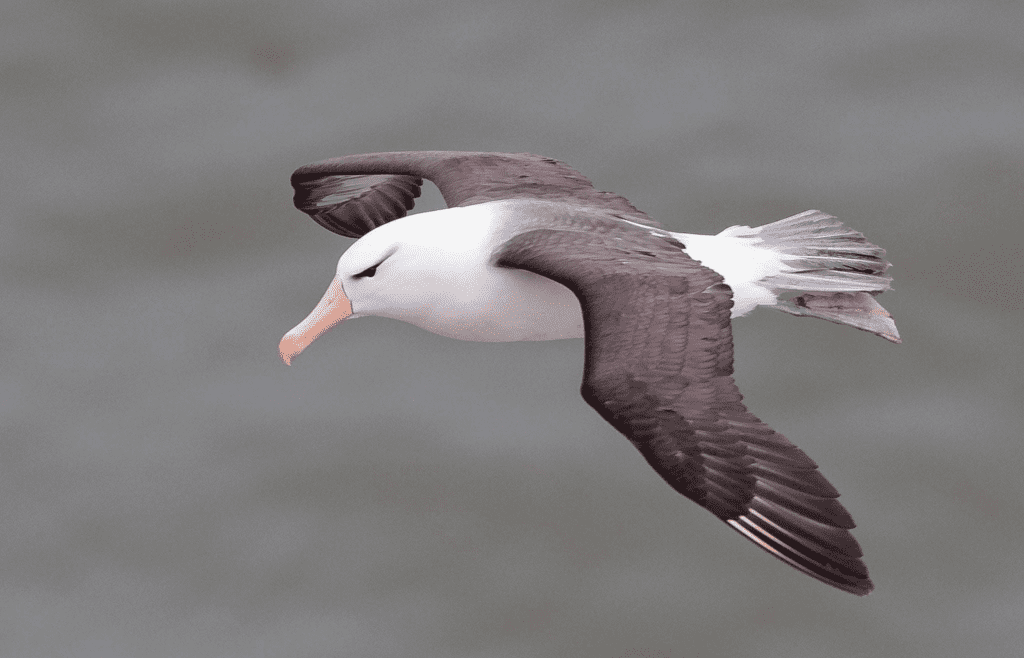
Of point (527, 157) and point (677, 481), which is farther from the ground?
point (527, 157)

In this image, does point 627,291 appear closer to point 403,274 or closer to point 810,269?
point 403,274

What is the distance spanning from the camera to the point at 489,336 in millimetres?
10961

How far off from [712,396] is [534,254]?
49.2 inches

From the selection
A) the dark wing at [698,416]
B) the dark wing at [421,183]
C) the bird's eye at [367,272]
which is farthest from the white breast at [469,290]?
the dark wing at [421,183]

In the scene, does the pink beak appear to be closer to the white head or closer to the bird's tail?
the white head

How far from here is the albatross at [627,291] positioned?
31.0ft

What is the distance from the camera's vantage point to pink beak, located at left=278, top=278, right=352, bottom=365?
35.9 ft

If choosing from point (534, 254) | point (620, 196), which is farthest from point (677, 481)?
point (620, 196)

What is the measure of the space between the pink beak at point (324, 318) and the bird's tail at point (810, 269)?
1.85m

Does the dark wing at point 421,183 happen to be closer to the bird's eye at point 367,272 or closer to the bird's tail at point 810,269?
the bird's tail at point 810,269

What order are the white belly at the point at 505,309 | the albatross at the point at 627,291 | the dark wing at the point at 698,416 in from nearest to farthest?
the dark wing at the point at 698,416, the albatross at the point at 627,291, the white belly at the point at 505,309

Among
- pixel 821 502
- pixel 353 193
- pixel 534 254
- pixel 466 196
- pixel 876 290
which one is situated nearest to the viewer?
pixel 821 502

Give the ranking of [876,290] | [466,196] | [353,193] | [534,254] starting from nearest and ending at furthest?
[534,254], [876,290], [466,196], [353,193]

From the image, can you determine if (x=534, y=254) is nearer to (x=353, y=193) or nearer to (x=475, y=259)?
(x=475, y=259)
